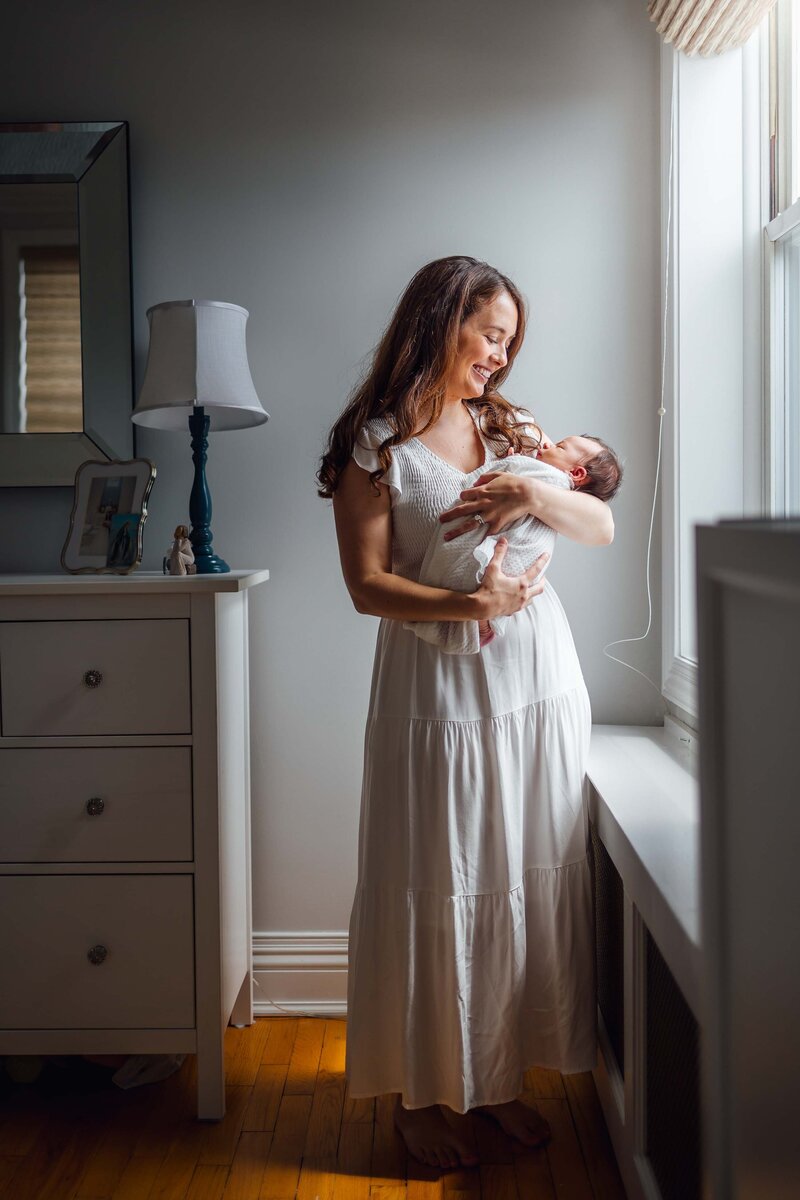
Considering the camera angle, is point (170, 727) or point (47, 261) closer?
point (170, 727)

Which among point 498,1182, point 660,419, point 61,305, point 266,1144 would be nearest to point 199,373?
point 61,305

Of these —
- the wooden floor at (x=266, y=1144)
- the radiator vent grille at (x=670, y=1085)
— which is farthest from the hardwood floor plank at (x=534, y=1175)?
the radiator vent grille at (x=670, y=1085)

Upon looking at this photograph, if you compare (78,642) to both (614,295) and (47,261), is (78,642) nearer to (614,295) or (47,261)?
(47,261)

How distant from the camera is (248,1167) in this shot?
5.26 ft

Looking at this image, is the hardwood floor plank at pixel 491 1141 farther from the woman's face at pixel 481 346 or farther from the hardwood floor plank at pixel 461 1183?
the woman's face at pixel 481 346

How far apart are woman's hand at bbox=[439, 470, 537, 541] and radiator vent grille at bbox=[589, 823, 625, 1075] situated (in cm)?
68

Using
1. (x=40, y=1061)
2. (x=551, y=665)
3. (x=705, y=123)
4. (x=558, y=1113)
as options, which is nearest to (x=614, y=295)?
(x=705, y=123)

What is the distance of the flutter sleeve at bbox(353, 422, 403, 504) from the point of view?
1.60 m

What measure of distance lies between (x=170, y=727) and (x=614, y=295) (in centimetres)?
139

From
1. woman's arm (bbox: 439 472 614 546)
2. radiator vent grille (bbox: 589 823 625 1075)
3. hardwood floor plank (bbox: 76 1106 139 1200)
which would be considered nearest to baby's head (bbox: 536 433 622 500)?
woman's arm (bbox: 439 472 614 546)

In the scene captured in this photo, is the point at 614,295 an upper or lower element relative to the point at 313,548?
upper

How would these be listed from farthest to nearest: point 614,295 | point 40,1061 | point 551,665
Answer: point 614,295 < point 40,1061 < point 551,665

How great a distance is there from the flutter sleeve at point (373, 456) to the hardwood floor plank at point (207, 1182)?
123 cm

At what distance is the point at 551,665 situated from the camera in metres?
1.64
